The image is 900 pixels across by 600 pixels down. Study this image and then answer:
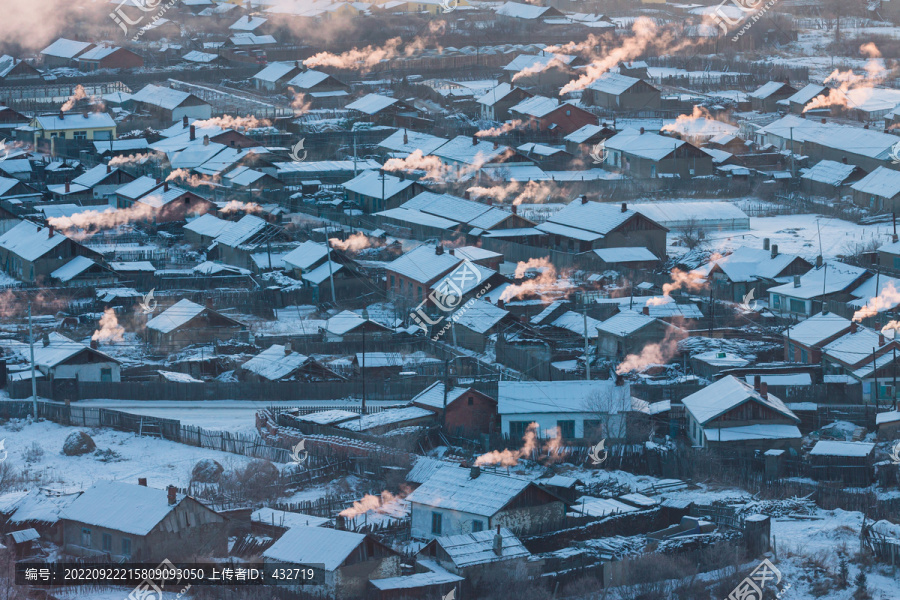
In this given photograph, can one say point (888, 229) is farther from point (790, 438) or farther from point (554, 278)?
point (790, 438)

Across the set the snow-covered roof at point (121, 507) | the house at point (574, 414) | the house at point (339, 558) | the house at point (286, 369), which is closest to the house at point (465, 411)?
the house at point (574, 414)

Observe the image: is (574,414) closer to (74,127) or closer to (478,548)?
(478,548)

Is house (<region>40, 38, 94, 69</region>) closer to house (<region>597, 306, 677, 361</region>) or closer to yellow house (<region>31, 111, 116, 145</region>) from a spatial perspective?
yellow house (<region>31, 111, 116, 145</region>)

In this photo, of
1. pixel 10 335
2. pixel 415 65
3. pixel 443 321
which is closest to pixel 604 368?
pixel 443 321

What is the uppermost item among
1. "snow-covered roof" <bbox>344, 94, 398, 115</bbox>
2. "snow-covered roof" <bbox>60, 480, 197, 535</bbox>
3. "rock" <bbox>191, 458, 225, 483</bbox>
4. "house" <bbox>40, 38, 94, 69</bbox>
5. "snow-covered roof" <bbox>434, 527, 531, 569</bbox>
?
"snow-covered roof" <bbox>60, 480, 197, 535</bbox>

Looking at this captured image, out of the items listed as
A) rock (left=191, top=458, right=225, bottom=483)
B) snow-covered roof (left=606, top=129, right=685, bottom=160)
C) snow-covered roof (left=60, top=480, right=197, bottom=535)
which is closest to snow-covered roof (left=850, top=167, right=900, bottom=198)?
snow-covered roof (left=606, top=129, right=685, bottom=160)

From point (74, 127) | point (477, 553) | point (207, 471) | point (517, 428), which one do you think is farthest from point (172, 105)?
point (477, 553)
